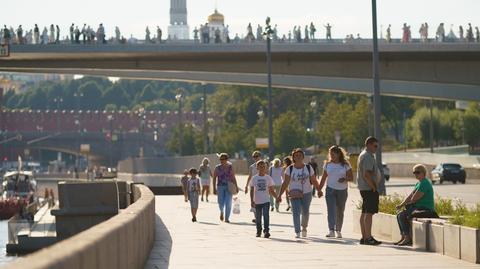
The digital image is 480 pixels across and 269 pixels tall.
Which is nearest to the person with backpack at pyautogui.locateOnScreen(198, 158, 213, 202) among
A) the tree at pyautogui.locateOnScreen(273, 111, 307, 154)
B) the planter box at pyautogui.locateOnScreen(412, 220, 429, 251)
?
the planter box at pyautogui.locateOnScreen(412, 220, 429, 251)

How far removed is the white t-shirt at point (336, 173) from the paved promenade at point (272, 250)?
0.88m

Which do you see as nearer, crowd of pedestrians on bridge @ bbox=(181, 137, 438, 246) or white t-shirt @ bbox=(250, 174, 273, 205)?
crowd of pedestrians on bridge @ bbox=(181, 137, 438, 246)

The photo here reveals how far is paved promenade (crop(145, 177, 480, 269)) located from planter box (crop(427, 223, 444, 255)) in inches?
7.4

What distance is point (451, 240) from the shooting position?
63.1ft

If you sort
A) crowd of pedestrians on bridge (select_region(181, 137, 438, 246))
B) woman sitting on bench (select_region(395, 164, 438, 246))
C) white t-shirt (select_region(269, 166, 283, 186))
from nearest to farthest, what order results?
woman sitting on bench (select_region(395, 164, 438, 246)) → crowd of pedestrians on bridge (select_region(181, 137, 438, 246)) → white t-shirt (select_region(269, 166, 283, 186))

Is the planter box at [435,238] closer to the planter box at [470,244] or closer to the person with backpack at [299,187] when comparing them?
the planter box at [470,244]

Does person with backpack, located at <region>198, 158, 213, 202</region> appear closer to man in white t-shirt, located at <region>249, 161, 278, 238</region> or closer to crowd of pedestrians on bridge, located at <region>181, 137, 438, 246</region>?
crowd of pedestrians on bridge, located at <region>181, 137, 438, 246</region>

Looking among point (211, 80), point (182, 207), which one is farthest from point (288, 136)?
point (182, 207)

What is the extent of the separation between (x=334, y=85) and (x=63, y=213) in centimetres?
4793

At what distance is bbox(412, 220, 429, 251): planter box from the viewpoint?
20.7 metres

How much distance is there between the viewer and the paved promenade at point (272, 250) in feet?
61.2

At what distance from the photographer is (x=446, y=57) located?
76.9 meters

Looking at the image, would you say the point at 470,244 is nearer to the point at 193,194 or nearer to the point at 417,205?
the point at 417,205

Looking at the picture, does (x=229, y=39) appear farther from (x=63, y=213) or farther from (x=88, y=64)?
(x=63, y=213)
